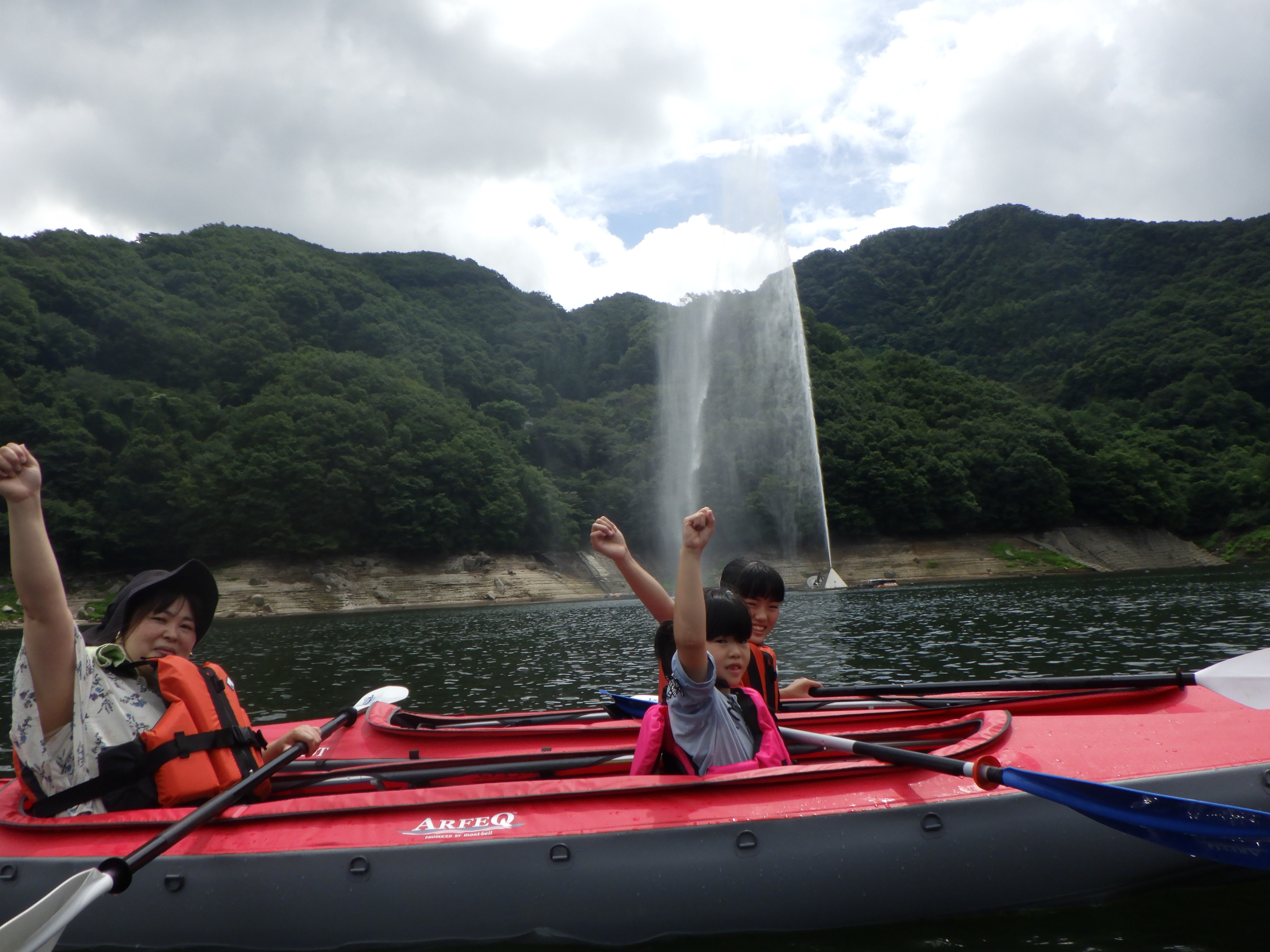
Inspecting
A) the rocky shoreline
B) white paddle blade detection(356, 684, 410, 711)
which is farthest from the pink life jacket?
the rocky shoreline

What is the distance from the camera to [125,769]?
3904mm

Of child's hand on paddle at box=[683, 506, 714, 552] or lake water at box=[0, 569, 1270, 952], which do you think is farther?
lake water at box=[0, 569, 1270, 952]

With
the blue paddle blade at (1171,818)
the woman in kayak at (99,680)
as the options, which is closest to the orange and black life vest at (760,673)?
the blue paddle blade at (1171,818)

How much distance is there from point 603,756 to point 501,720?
75.8 inches

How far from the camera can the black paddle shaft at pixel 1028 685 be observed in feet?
18.9

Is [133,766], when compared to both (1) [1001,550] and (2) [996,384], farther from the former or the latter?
(2) [996,384]

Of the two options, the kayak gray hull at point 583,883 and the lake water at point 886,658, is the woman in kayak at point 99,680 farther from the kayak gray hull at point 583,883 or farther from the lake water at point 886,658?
the lake water at point 886,658

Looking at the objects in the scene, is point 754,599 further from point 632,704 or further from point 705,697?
point 632,704

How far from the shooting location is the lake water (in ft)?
13.0

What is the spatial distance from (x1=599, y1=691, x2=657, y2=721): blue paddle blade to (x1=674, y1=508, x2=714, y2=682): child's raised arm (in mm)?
2960

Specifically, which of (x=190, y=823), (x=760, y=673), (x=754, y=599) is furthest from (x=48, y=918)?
(x=754, y=599)

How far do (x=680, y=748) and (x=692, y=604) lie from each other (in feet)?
3.97

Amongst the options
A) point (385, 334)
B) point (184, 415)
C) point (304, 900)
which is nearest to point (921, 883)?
point (304, 900)

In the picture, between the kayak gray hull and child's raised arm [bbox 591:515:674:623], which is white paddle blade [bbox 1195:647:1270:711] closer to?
the kayak gray hull
